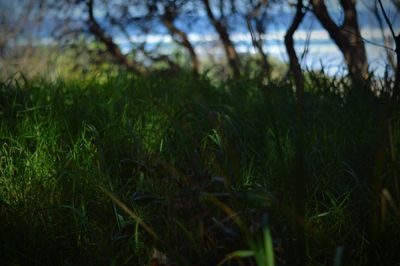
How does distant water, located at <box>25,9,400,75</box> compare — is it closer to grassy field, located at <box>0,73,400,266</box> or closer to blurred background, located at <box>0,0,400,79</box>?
blurred background, located at <box>0,0,400,79</box>

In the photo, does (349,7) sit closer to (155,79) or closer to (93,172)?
(155,79)

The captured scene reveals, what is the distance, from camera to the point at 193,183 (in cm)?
216

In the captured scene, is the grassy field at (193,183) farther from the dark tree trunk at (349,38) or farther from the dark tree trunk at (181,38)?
the dark tree trunk at (181,38)

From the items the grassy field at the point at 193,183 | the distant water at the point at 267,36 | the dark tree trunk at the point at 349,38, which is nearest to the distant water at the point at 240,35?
the distant water at the point at 267,36

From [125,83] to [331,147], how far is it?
1.81 m

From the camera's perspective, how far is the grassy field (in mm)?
1783

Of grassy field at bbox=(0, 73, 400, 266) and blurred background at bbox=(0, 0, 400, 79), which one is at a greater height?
blurred background at bbox=(0, 0, 400, 79)

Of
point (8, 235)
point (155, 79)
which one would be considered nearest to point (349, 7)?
point (155, 79)

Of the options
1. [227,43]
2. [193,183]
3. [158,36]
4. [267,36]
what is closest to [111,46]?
[158,36]

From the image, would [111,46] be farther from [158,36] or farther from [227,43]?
[227,43]

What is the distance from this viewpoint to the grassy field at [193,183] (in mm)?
1783

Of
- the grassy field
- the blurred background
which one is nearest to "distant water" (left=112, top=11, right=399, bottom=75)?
the blurred background

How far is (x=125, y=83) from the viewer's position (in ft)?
12.6

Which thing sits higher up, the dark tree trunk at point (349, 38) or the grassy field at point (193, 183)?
the dark tree trunk at point (349, 38)
